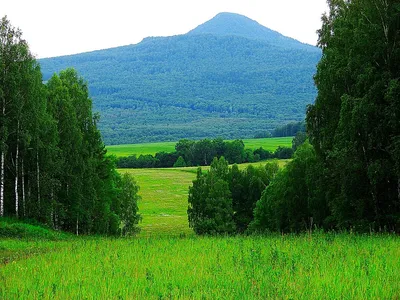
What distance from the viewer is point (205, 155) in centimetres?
17400

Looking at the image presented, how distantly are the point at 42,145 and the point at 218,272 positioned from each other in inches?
1056

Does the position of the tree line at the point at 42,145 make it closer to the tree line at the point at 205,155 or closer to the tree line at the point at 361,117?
the tree line at the point at 361,117

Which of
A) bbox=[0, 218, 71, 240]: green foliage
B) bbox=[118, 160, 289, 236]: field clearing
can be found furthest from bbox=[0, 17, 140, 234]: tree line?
bbox=[118, 160, 289, 236]: field clearing

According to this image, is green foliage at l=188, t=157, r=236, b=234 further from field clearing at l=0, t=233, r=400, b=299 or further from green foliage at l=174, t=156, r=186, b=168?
green foliage at l=174, t=156, r=186, b=168

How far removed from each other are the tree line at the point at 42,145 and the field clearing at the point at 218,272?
19.3m

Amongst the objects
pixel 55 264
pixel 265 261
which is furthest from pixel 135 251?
pixel 265 261

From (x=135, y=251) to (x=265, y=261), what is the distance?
5.02 metres

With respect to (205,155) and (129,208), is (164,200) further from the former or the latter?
(205,155)

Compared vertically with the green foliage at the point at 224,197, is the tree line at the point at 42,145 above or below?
above

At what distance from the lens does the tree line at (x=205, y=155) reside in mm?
167500

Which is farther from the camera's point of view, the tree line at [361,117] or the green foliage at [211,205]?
the green foliage at [211,205]

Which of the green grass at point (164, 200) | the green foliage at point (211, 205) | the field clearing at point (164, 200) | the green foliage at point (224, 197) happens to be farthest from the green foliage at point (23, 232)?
the green foliage at point (211, 205)

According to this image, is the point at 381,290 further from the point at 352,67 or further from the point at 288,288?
the point at 352,67

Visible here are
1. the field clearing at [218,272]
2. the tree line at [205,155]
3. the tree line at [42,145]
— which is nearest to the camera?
the field clearing at [218,272]
